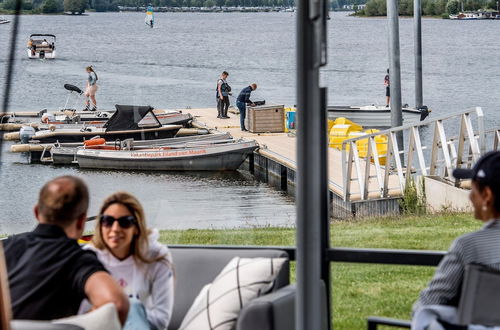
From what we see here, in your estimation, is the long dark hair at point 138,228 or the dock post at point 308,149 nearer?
the dock post at point 308,149

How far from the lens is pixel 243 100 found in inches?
212

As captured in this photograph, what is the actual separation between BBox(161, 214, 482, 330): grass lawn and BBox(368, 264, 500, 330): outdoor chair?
1064 millimetres

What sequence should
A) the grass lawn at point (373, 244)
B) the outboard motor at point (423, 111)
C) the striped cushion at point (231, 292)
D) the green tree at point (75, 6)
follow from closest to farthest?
the green tree at point (75, 6), the striped cushion at point (231, 292), the grass lawn at point (373, 244), the outboard motor at point (423, 111)

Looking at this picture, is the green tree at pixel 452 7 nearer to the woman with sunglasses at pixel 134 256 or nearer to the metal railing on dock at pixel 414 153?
the metal railing on dock at pixel 414 153

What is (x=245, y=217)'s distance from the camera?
5.22 metres

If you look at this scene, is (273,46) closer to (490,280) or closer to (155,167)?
(155,167)

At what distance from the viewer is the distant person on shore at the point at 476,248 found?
2414mm

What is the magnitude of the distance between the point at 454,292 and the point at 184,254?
1.19m

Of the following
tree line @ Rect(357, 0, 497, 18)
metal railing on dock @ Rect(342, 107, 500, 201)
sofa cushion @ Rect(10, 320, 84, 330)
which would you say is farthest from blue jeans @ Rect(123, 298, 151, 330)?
metal railing on dock @ Rect(342, 107, 500, 201)

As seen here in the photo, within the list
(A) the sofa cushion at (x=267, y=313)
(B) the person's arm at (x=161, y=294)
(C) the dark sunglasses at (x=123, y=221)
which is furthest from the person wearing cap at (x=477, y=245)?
(C) the dark sunglasses at (x=123, y=221)

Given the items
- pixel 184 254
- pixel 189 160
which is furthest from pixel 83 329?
pixel 189 160

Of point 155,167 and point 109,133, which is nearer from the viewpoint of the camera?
point 155,167

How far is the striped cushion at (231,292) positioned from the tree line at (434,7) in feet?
5.44

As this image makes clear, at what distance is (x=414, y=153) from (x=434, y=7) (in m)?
1.70
